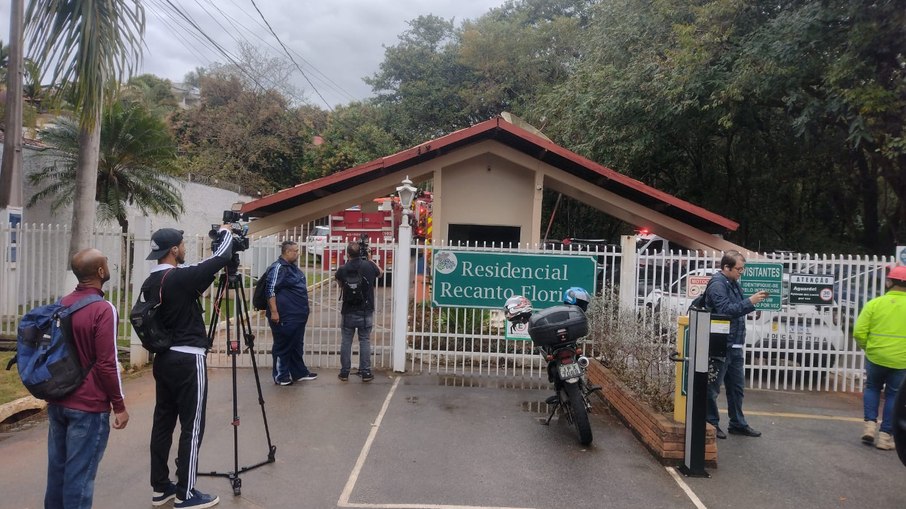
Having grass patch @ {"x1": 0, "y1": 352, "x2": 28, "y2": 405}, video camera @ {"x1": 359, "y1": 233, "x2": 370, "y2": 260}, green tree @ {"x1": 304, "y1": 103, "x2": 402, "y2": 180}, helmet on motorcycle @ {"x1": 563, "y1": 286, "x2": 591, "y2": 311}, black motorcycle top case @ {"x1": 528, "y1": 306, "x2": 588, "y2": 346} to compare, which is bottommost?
grass patch @ {"x1": 0, "y1": 352, "x2": 28, "y2": 405}

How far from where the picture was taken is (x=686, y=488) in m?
4.87

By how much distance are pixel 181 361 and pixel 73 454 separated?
2.60 feet

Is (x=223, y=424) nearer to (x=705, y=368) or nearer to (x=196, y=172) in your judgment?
(x=705, y=368)

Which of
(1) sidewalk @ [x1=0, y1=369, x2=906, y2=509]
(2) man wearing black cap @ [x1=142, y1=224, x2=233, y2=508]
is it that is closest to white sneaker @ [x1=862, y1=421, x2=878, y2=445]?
(1) sidewalk @ [x1=0, y1=369, x2=906, y2=509]

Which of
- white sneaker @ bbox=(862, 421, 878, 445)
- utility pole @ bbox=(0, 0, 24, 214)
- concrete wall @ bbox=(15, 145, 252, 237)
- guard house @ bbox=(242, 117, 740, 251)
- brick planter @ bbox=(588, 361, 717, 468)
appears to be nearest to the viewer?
brick planter @ bbox=(588, 361, 717, 468)

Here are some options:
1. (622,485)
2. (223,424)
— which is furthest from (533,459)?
(223,424)

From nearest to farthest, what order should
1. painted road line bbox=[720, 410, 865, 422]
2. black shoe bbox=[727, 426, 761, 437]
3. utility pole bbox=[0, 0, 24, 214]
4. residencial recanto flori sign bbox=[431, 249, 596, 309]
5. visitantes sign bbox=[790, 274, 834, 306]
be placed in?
black shoe bbox=[727, 426, 761, 437], painted road line bbox=[720, 410, 865, 422], visitantes sign bbox=[790, 274, 834, 306], residencial recanto flori sign bbox=[431, 249, 596, 309], utility pole bbox=[0, 0, 24, 214]

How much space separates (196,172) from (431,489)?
2708cm

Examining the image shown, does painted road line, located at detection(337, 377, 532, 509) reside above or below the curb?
below

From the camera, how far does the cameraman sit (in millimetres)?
7609

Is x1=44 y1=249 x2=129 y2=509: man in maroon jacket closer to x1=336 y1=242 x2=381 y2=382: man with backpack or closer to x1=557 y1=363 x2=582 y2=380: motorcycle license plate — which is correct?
x1=557 y1=363 x2=582 y2=380: motorcycle license plate

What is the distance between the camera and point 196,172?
94.0 ft

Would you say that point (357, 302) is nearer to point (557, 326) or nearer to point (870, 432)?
point (557, 326)

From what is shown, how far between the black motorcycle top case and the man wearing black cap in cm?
300
